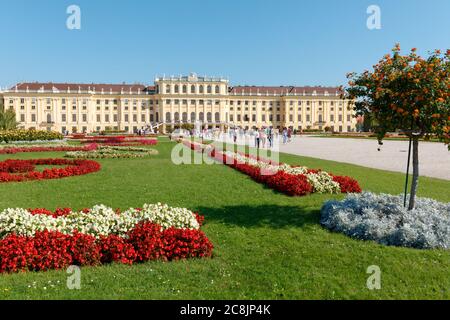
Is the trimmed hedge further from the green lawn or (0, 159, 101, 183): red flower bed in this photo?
the green lawn

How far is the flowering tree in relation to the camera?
5.14 meters

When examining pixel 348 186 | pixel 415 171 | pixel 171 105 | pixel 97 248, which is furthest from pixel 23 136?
pixel 171 105

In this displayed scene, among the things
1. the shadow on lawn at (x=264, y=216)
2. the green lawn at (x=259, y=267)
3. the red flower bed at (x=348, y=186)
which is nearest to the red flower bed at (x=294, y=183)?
the red flower bed at (x=348, y=186)

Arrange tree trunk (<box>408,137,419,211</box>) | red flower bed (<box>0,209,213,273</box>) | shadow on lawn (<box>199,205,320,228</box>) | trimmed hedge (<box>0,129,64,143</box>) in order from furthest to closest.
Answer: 1. trimmed hedge (<box>0,129,64,143</box>)
2. shadow on lawn (<box>199,205,320,228</box>)
3. tree trunk (<box>408,137,419,211</box>)
4. red flower bed (<box>0,209,213,273</box>)

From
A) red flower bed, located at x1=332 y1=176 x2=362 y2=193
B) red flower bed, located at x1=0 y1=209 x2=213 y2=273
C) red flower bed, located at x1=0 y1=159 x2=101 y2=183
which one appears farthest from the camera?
red flower bed, located at x1=0 y1=159 x2=101 y2=183

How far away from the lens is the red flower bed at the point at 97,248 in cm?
446

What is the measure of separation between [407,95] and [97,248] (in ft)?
15.0

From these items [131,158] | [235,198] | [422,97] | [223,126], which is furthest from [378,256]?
[223,126]

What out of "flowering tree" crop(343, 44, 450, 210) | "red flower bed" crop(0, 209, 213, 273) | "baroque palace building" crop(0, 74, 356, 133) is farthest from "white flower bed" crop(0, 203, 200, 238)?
"baroque palace building" crop(0, 74, 356, 133)

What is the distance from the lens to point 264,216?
685cm

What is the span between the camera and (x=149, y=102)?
8225 cm

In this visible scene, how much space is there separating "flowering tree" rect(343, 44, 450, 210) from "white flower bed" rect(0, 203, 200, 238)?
314 cm
